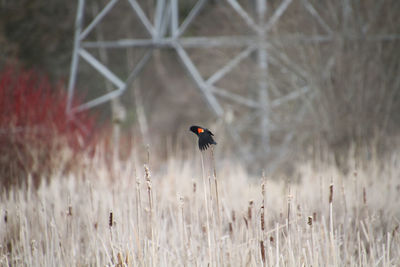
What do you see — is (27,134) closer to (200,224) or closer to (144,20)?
(200,224)

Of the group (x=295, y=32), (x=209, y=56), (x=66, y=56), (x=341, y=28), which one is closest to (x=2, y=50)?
(x=66, y=56)

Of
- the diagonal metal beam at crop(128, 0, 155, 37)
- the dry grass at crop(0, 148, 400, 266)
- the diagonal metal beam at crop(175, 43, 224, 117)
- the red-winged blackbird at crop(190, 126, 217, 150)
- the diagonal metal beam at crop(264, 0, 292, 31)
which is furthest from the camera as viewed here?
A: the diagonal metal beam at crop(128, 0, 155, 37)

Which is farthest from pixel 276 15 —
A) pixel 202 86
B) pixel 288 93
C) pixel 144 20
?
pixel 144 20

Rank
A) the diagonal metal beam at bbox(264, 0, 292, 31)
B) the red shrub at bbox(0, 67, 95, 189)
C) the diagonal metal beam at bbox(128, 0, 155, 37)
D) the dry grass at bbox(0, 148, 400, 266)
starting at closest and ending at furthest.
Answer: the dry grass at bbox(0, 148, 400, 266), the red shrub at bbox(0, 67, 95, 189), the diagonal metal beam at bbox(264, 0, 292, 31), the diagonal metal beam at bbox(128, 0, 155, 37)

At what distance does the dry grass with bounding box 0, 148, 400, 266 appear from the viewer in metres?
1.79

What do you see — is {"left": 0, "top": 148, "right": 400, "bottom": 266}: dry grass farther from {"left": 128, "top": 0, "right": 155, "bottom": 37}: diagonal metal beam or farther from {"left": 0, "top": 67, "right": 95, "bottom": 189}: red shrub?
{"left": 128, "top": 0, "right": 155, "bottom": 37}: diagonal metal beam

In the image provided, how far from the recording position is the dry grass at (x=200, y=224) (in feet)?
5.87

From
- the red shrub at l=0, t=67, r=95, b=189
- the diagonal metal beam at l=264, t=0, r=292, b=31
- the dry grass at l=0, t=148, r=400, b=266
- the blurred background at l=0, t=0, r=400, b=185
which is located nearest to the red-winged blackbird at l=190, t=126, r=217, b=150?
the dry grass at l=0, t=148, r=400, b=266

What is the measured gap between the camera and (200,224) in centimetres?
291

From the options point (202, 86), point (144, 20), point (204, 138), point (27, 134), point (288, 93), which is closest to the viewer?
point (204, 138)

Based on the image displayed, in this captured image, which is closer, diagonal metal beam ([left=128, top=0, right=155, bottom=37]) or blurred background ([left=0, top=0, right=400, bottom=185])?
blurred background ([left=0, top=0, right=400, bottom=185])

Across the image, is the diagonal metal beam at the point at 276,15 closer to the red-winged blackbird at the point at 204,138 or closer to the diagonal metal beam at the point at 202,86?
the diagonal metal beam at the point at 202,86

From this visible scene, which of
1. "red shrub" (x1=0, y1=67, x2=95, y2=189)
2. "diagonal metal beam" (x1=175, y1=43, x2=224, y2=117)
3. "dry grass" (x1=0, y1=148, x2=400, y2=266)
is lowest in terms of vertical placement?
"dry grass" (x1=0, y1=148, x2=400, y2=266)

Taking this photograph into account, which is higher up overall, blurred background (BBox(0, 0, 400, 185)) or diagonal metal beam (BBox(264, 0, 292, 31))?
diagonal metal beam (BBox(264, 0, 292, 31))
